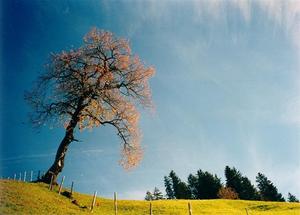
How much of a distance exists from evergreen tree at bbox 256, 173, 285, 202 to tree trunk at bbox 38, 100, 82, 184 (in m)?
78.5

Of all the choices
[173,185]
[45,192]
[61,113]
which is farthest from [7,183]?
[173,185]

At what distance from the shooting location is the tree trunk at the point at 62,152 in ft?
127

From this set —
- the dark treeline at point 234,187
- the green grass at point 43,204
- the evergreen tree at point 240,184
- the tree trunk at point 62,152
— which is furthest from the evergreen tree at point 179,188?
the tree trunk at point 62,152

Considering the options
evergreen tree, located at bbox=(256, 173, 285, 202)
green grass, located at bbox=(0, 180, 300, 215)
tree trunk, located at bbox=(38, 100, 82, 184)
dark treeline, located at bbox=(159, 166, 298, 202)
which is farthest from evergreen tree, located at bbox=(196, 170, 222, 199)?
tree trunk, located at bbox=(38, 100, 82, 184)

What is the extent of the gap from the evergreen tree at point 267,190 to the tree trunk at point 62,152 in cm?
7853

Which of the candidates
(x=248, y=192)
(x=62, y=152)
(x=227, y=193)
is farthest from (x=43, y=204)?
(x=248, y=192)

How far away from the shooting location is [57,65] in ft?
129

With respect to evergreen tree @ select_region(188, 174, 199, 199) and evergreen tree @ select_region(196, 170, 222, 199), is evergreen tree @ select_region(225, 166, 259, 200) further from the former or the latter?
evergreen tree @ select_region(188, 174, 199, 199)

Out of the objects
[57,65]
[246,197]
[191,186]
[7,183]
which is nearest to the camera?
[7,183]

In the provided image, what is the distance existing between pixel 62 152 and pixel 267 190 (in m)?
81.4

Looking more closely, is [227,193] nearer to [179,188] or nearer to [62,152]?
[179,188]

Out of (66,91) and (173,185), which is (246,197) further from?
(66,91)

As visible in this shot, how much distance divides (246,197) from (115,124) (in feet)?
233

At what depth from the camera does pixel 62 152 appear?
1538 inches
